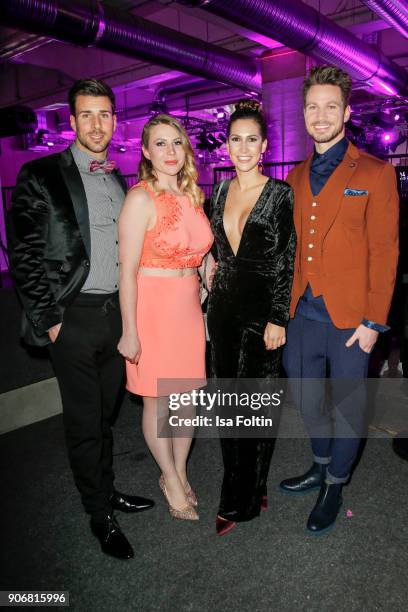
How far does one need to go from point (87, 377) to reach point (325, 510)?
1.28 metres

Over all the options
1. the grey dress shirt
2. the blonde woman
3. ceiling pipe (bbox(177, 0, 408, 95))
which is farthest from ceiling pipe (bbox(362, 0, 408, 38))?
the grey dress shirt

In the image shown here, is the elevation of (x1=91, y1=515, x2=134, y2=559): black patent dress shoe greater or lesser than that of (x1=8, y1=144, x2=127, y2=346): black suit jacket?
lesser

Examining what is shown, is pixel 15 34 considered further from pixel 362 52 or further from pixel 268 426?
pixel 268 426

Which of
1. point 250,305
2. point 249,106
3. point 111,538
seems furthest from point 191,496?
point 249,106

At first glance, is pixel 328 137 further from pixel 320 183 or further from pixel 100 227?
pixel 100 227

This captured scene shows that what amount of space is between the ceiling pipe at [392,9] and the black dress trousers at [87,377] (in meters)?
4.61

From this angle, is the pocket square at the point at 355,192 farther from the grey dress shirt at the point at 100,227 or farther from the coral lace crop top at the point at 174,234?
the grey dress shirt at the point at 100,227

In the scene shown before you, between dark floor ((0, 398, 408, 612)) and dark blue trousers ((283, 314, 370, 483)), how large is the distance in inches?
12.6

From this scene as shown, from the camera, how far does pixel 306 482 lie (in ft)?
8.25

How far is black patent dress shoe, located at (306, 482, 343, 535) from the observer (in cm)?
218

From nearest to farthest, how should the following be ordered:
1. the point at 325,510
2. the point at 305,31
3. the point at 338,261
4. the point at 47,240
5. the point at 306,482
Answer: the point at 47,240 < the point at 338,261 < the point at 325,510 < the point at 306,482 < the point at 305,31

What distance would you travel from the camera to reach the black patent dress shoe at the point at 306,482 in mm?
2502

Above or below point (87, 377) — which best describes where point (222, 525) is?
below

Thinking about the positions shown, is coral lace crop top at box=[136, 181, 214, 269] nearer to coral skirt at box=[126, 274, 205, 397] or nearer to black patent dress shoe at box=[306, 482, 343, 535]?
coral skirt at box=[126, 274, 205, 397]
